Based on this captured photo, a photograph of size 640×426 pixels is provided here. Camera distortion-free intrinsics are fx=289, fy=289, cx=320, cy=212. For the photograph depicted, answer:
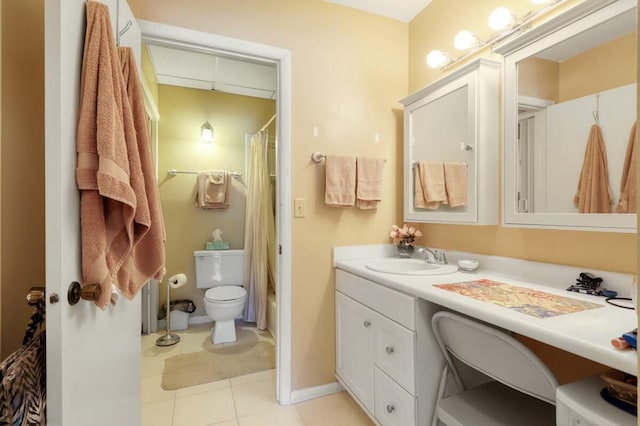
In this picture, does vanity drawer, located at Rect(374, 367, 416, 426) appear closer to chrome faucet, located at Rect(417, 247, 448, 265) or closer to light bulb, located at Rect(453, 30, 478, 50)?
chrome faucet, located at Rect(417, 247, 448, 265)

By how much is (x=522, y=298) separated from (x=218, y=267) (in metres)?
2.61

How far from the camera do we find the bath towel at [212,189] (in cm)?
293

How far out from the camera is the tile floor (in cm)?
158

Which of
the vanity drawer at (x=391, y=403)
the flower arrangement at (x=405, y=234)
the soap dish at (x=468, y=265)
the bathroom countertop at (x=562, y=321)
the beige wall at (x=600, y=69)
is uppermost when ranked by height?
the beige wall at (x=600, y=69)

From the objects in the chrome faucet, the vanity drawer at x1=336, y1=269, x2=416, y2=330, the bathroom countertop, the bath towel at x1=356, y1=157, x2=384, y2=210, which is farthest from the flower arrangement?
the bathroom countertop

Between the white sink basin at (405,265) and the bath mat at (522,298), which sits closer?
the bath mat at (522,298)

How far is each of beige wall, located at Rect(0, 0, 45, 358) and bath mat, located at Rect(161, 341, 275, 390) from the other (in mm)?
1266

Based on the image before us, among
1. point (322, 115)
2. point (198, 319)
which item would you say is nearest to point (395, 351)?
point (322, 115)

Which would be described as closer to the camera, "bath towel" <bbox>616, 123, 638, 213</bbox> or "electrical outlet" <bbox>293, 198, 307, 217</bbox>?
"bath towel" <bbox>616, 123, 638, 213</bbox>

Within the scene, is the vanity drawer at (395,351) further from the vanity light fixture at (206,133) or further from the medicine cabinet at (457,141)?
the vanity light fixture at (206,133)

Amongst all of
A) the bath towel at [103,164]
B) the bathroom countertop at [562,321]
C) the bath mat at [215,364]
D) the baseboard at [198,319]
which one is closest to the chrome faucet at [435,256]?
the bathroom countertop at [562,321]

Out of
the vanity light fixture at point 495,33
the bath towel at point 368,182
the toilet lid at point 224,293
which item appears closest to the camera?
the vanity light fixture at point 495,33

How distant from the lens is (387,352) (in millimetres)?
1335

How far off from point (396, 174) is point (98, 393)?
1.88 meters
